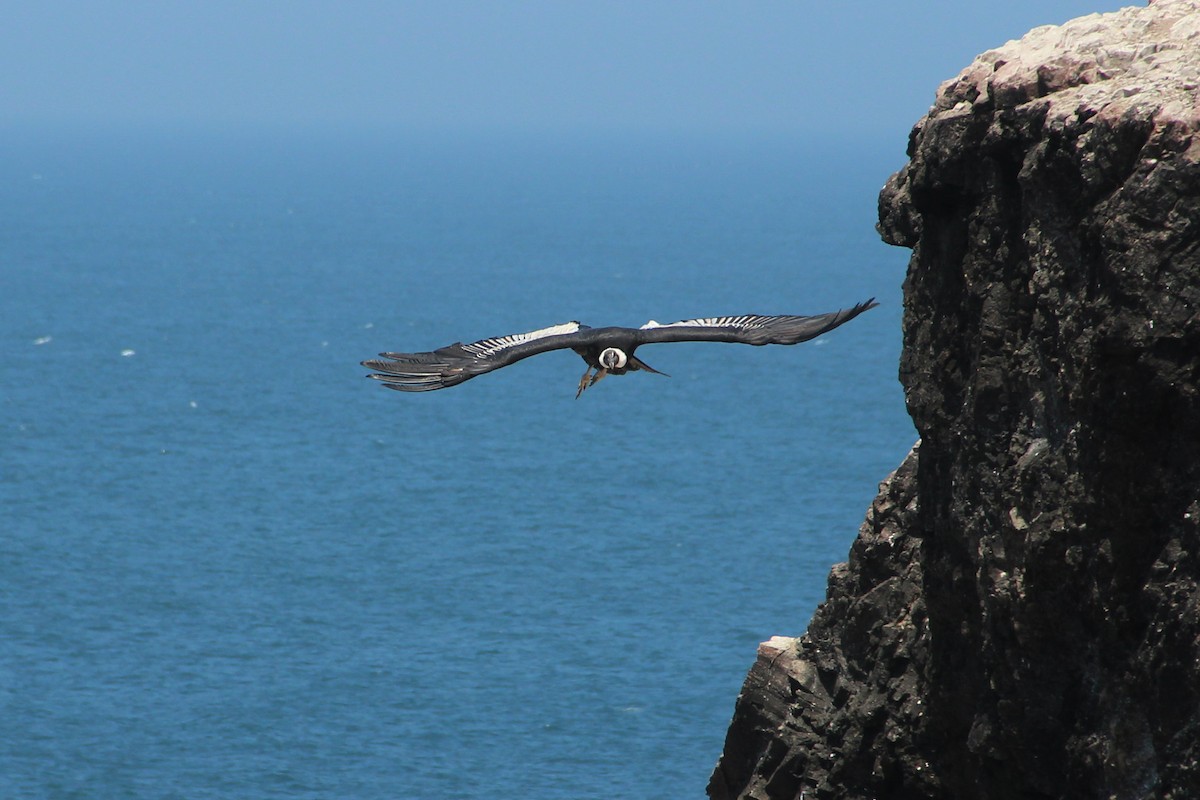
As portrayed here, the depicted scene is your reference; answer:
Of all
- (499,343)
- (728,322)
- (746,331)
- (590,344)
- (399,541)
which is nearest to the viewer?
(499,343)

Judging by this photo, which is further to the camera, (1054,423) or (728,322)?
(728,322)

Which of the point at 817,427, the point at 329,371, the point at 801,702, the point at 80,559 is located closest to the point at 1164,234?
the point at 801,702

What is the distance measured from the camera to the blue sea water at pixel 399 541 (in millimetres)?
71562

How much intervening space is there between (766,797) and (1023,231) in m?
12.5

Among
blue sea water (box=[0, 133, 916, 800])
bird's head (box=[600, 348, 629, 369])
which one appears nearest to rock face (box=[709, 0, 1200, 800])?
bird's head (box=[600, 348, 629, 369])

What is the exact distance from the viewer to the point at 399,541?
107 m

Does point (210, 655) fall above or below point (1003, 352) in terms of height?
below

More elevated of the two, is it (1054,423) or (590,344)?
(590,344)

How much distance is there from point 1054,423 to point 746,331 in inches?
254

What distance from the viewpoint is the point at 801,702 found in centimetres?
2741

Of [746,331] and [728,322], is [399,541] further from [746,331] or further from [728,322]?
[746,331]

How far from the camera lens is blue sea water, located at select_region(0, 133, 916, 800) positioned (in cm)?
7156

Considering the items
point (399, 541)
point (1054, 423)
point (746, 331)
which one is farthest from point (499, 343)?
point (399, 541)

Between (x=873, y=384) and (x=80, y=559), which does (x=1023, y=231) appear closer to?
(x=80, y=559)
